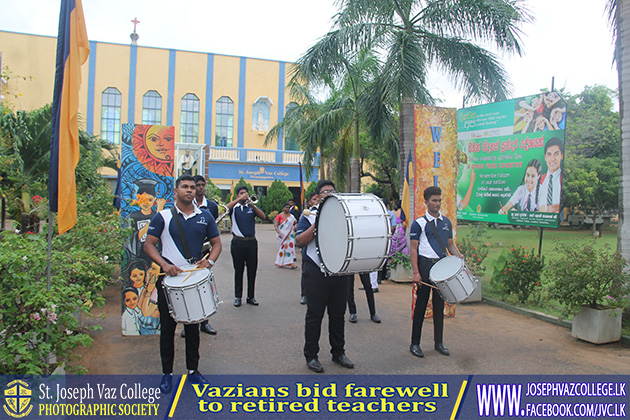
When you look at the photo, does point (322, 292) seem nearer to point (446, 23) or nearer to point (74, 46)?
point (74, 46)

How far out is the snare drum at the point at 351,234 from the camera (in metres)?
4.61

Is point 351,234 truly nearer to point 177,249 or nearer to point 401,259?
point 177,249

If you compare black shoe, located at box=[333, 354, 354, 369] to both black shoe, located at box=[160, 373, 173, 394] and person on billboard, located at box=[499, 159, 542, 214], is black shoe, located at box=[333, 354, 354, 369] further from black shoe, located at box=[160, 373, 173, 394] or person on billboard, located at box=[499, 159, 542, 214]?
person on billboard, located at box=[499, 159, 542, 214]

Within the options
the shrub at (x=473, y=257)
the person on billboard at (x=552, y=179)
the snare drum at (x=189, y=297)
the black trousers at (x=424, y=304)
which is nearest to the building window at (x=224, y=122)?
the shrub at (x=473, y=257)

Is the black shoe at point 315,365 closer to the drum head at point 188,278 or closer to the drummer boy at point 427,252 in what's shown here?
the drummer boy at point 427,252

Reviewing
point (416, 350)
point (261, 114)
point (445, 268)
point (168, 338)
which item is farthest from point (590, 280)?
point (261, 114)

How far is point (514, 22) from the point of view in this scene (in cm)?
1070

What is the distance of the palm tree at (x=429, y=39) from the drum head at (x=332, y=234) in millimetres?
6108

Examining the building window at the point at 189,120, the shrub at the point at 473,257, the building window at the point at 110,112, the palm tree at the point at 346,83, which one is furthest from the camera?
the building window at the point at 189,120

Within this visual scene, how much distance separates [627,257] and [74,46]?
7390mm

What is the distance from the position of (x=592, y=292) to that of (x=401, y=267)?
189 inches

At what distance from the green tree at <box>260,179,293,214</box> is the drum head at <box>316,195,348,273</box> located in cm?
2729

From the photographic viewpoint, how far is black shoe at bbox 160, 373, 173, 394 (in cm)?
443

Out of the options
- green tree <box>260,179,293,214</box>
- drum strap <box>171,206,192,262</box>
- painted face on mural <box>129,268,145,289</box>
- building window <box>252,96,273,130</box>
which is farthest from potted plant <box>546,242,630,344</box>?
building window <box>252,96,273,130</box>
